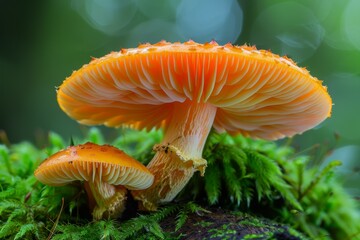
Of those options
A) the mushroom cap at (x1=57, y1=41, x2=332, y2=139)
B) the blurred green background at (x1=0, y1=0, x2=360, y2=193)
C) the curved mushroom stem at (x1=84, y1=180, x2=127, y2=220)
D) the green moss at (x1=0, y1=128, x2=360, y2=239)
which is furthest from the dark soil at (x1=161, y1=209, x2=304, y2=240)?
the blurred green background at (x1=0, y1=0, x2=360, y2=193)

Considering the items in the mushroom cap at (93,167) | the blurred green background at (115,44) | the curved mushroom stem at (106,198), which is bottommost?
the curved mushroom stem at (106,198)

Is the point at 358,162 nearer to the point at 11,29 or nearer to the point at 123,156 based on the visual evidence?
the point at 123,156

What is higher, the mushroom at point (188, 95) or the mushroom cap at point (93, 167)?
the mushroom at point (188, 95)

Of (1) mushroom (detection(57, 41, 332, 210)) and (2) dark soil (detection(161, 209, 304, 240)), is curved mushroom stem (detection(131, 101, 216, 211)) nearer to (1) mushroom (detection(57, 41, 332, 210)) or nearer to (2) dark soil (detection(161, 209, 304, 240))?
(1) mushroom (detection(57, 41, 332, 210))

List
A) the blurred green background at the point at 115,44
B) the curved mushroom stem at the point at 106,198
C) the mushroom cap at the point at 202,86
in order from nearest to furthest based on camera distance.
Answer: the mushroom cap at the point at 202,86 < the curved mushroom stem at the point at 106,198 < the blurred green background at the point at 115,44

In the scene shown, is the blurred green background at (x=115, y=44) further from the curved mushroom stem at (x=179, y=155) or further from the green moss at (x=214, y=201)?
the curved mushroom stem at (x=179, y=155)

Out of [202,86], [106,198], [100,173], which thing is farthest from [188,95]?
[106,198]

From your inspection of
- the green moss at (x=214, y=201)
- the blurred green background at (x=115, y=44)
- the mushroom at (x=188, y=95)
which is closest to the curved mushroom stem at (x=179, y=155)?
the mushroom at (x=188, y=95)
